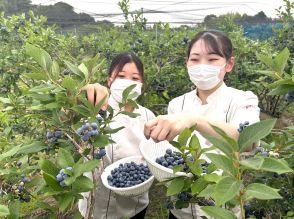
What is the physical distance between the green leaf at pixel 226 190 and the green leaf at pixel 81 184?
14.4 inches

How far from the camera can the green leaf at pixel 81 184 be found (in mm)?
973

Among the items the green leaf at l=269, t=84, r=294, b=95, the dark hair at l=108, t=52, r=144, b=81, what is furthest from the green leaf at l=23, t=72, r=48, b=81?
the dark hair at l=108, t=52, r=144, b=81

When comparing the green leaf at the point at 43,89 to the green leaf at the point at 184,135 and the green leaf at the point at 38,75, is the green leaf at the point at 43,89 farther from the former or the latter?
the green leaf at the point at 184,135

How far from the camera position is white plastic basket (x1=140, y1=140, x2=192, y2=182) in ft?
3.94

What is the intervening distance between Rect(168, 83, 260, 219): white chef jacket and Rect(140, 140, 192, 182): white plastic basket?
0.63 ft

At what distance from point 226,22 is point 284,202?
145 inches

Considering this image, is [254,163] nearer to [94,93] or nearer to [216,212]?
[216,212]

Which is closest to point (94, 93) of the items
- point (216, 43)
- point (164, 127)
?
point (164, 127)

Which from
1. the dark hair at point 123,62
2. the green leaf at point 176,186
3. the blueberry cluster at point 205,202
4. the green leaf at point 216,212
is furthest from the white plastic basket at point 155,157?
the dark hair at point 123,62

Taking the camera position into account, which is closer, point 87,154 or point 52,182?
point 52,182

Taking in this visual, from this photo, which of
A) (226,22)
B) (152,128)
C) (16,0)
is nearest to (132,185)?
(152,128)

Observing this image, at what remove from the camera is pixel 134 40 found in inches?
151

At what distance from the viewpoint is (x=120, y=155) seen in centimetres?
195

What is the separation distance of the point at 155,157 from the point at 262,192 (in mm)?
870
